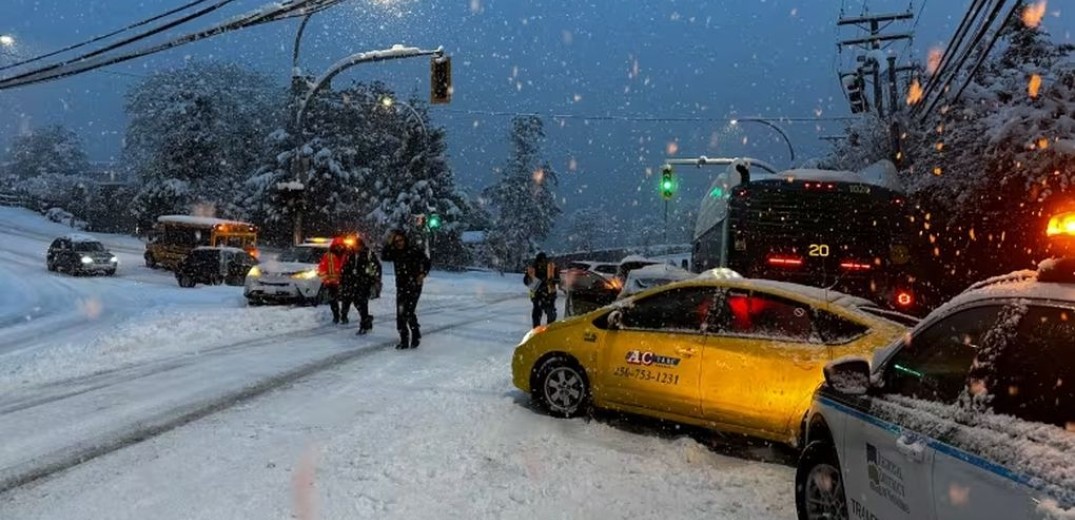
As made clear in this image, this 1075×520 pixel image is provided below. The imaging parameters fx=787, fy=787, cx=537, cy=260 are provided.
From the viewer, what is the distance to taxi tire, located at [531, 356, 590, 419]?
7.53 m

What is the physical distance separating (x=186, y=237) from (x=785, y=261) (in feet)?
106

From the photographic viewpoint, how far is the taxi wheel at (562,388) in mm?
7539

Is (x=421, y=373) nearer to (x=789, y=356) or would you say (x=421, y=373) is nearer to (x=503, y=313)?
(x=789, y=356)

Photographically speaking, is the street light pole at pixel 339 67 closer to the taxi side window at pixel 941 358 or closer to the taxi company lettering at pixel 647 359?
the taxi company lettering at pixel 647 359

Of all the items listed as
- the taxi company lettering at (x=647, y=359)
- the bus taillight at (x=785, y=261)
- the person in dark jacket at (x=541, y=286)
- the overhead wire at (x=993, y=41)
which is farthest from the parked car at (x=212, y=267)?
the taxi company lettering at (x=647, y=359)

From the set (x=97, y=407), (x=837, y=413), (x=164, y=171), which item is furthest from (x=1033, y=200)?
(x=164, y=171)

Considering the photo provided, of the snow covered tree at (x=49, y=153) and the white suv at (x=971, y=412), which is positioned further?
the snow covered tree at (x=49, y=153)

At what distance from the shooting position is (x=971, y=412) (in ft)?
9.47

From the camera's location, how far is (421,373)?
9.72 m

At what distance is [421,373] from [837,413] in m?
6.32

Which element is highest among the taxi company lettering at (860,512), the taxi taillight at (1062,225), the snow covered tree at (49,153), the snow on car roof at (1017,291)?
the snow covered tree at (49,153)

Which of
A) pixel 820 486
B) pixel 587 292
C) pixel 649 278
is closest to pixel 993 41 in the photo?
pixel 649 278

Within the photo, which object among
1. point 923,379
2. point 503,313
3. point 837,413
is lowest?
point 503,313

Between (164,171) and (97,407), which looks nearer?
(97,407)
